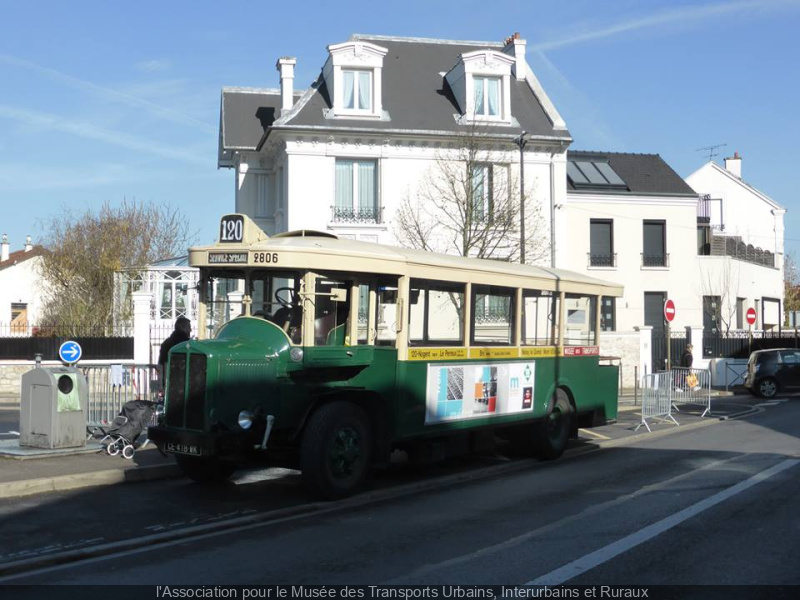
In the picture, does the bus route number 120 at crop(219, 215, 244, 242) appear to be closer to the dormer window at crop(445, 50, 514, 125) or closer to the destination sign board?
the destination sign board

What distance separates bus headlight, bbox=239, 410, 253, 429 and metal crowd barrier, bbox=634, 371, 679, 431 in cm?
1071

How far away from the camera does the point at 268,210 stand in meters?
34.5

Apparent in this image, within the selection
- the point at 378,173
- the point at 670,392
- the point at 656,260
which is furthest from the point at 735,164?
the point at 670,392

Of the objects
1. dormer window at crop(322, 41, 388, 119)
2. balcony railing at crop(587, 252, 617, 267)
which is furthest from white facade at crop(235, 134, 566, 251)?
balcony railing at crop(587, 252, 617, 267)

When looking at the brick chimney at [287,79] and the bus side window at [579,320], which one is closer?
the bus side window at [579,320]

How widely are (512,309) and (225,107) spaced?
2634 cm

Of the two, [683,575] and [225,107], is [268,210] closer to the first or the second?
[225,107]

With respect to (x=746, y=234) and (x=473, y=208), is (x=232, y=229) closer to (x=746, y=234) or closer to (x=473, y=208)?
(x=473, y=208)

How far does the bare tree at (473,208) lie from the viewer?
28031mm

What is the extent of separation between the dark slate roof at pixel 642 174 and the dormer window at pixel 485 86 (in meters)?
6.68

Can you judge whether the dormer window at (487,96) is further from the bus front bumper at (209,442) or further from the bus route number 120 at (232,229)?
the bus front bumper at (209,442)

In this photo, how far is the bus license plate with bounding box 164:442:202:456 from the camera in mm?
9398

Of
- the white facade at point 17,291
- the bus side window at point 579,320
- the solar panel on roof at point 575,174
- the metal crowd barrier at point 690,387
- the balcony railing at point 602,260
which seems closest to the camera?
the bus side window at point 579,320

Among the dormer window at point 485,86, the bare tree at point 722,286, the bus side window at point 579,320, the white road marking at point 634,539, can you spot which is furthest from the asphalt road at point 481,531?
the bare tree at point 722,286
